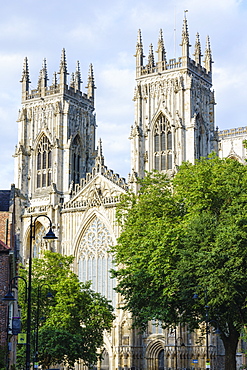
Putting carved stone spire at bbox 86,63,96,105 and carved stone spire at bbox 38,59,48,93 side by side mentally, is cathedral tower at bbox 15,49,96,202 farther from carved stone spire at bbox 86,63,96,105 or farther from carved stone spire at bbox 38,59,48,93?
carved stone spire at bbox 86,63,96,105

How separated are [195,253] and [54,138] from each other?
40.2 m

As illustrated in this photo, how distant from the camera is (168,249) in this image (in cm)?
4291

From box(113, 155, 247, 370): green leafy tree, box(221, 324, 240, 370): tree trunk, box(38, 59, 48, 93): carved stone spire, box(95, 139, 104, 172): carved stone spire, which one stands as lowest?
box(221, 324, 240, 370): tree trunk

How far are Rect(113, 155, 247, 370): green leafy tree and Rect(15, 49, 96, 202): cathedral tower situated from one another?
3126 cm

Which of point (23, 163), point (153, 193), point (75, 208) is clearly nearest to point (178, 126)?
point (75, 208)

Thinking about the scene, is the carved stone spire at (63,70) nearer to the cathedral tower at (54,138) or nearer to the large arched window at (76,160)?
the cathedral tower at (54,138)

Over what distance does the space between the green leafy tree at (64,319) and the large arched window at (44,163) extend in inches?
844

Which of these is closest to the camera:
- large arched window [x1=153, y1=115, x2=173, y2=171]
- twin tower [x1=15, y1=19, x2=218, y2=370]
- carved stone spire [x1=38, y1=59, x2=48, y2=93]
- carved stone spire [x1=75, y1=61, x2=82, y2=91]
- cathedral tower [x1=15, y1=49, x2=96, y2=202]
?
twin tower [x1=15, y1=19, x2=218, y2=370]

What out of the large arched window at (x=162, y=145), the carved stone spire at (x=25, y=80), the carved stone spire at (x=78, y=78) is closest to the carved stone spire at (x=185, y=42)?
the large arched window at (x=162, y=145)

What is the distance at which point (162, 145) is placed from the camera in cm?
7331

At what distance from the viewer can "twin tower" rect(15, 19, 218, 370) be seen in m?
70.2

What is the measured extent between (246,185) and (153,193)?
7306 millimetres

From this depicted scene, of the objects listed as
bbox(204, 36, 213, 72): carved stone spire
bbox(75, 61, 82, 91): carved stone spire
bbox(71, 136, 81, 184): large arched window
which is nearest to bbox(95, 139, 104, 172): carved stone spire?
bbox(71, 136, 81, 184): large arched window

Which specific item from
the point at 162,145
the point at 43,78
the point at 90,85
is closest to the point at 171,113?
the point at 162,145
